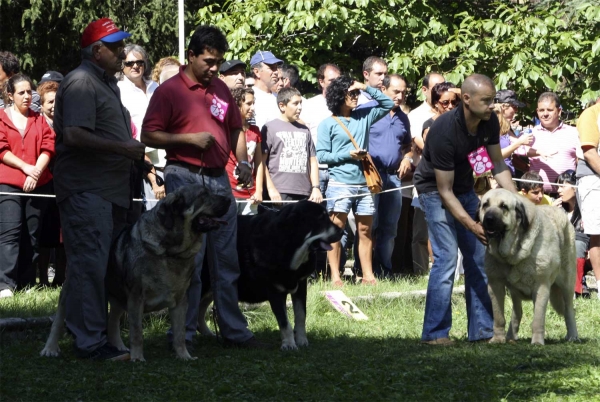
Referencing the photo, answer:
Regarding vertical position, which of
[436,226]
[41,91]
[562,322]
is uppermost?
[41,91]

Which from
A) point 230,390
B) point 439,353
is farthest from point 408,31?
point 230,390

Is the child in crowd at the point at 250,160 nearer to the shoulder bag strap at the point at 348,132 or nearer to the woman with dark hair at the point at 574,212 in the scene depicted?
the shoulder bag strap at the point at 348,132

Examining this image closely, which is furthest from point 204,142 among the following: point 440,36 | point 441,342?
point 440,36

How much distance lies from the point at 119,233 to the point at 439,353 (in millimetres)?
2536

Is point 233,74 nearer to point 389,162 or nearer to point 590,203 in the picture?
point 389,162

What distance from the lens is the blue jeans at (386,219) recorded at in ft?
39.6

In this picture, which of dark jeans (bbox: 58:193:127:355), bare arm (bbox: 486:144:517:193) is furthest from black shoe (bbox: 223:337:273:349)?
bare arm (bbox: 486:144:517:193)

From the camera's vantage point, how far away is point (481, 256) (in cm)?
829

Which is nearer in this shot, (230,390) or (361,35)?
(230,390)

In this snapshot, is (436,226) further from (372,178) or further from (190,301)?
(372,178)

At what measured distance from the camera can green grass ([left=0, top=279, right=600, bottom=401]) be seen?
593 cm

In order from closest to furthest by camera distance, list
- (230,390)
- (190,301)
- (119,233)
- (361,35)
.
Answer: (230,390) < (119,233) < (190,301) < (361,35)

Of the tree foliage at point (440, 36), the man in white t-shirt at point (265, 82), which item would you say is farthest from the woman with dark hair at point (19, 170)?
the tree foliage at point (440, 36)

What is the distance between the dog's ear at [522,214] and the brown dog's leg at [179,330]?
2717 mm
